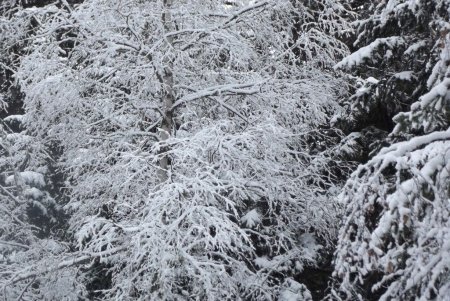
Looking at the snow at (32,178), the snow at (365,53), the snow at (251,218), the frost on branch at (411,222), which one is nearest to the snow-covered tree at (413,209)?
the frost on branch at (411,222)

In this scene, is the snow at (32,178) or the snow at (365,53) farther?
the snow at (32,178)

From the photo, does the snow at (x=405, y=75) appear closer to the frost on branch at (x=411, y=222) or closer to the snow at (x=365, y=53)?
the snow at (x=365, y=53)

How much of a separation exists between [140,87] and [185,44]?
0.93 m

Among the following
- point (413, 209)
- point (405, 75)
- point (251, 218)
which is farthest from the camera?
point (251, 218)

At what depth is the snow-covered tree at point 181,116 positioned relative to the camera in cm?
597

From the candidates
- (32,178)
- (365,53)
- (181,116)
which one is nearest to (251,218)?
(181,116)

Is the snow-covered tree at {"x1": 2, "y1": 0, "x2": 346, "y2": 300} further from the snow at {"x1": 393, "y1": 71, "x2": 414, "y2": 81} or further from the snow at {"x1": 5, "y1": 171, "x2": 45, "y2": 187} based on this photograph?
the snow at {"x1": 5, "y1": 171, "x2": 45, "y2": 187}

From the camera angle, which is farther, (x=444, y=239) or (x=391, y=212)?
(x=391, y=212)

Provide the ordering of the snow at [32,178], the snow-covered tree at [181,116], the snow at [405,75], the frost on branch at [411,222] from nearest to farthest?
the frost on branch at [411,222] < the snow-covered tree at [181,116] < the snow at [405,75] < the snow at [32,178]

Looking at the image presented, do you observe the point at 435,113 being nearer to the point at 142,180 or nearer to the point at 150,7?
the point at 142,180

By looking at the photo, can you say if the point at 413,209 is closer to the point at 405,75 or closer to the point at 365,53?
the point at 405,75

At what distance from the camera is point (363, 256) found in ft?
11.6

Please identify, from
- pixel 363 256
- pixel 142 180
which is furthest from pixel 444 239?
pixel 142 180

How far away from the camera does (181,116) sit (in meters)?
6.78
